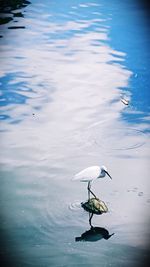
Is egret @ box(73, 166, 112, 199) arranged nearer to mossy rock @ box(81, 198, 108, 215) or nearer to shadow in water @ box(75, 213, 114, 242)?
mossy rock @ box(81, 198, 108, 215)

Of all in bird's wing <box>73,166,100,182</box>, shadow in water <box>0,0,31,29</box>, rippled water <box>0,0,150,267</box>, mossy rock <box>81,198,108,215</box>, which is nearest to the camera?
rippled water <box>0,0,150,267</box>

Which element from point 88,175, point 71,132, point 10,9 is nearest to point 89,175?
point 88,175

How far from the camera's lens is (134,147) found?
764cm

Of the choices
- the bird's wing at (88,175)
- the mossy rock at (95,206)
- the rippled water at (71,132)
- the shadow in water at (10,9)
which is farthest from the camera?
the shadow in water at (10,9)

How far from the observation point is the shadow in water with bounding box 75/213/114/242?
5639mm

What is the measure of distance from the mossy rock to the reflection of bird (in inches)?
13.0

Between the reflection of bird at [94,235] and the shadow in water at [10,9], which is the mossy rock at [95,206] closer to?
the reflection of bird at [94,235]

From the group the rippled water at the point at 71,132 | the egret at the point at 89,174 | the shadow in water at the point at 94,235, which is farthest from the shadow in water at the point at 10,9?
the shadow in water at the point at 94,235

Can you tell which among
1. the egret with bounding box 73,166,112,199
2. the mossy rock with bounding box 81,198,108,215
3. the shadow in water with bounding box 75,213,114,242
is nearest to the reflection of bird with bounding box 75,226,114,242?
the shadow in water with bounding box 75,213,114,242

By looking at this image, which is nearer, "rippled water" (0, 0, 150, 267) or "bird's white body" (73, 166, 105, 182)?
"rippled water" (0, 0, 150, 267)

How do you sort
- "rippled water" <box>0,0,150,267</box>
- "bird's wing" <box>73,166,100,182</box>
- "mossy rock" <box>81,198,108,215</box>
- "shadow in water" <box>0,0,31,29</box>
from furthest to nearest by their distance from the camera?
"shadow in water" <box>0,0,31,29</box> → "mossy rock" <box>81,198,108,215</box> → "bird's wing" <box>73,166,100,182</box> → "rippled water" <box>0,0,150,267</box>

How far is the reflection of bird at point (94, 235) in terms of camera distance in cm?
Answer: 564

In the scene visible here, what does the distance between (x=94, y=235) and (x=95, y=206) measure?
52 centimetres

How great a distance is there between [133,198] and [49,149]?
6.43 feet
